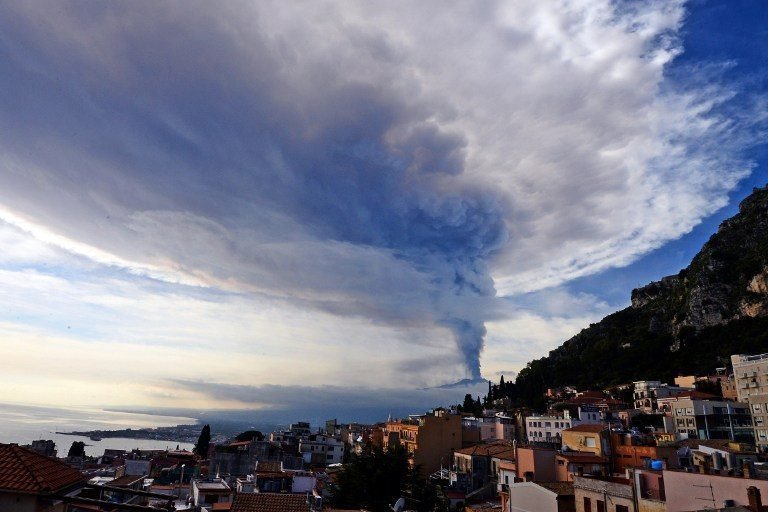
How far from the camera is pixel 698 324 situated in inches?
5133

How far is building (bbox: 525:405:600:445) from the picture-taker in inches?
3130

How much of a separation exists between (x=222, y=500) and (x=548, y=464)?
78.1ft

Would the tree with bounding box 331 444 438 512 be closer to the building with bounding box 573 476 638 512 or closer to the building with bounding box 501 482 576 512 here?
the building with bounding box 501 482 576 512

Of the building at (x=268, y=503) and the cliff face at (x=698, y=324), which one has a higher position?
the cliff face at (x=698, y=324)

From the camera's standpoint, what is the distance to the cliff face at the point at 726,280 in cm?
12194

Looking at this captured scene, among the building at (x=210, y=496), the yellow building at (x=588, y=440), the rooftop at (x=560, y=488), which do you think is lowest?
the building at (x=210, y=496)

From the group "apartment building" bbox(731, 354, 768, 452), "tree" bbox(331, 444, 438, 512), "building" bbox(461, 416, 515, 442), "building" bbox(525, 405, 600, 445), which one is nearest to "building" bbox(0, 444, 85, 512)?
"tree" bbox(331, 444, 438, 512)

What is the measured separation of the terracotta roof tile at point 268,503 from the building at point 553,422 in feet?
199

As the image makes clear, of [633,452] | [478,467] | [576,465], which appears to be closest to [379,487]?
[576,465]

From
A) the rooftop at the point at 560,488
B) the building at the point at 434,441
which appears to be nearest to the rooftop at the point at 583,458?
the rooftop at the point at 560,488

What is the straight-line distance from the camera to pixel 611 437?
135 feet

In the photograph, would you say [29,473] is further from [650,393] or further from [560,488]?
[650,393]

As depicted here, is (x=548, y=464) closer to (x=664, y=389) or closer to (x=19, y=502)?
(x=19, y=502)

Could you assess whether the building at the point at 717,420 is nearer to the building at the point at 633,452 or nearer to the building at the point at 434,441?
the building at the point at 434,441
